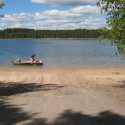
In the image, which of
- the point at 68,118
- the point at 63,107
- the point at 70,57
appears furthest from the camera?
the point at 70,57

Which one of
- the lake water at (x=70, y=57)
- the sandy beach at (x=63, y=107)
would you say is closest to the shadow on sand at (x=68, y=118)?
the sandy beach at (x=63, y=107)

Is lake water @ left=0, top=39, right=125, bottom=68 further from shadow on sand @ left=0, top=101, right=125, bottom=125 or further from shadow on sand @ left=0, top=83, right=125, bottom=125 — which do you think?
shadow on sand @ left=0, top=101, right=125, bottom=125

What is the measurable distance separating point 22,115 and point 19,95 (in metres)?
5.22

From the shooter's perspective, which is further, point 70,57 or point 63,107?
point 70,57

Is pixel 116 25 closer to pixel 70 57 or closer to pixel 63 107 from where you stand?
pixel 63 107

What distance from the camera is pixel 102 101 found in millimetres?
16438

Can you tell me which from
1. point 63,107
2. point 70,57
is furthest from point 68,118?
point 70,57

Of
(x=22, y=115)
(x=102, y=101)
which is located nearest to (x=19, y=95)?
(x=102, y=101)

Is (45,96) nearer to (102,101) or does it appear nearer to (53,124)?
(102,101)

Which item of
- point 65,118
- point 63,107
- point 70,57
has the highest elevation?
point 65,118

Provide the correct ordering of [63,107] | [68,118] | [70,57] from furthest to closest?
1. [70,57]
2. [63,107]
3. [68,118]

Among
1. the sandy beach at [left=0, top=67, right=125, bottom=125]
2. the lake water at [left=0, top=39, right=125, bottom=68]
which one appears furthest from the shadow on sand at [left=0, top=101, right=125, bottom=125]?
the lake water at [left=0, top=39, right=125, bottom=68]

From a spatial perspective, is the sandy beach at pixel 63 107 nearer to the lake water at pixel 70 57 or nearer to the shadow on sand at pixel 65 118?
the shadow on sand at pixel 65 118

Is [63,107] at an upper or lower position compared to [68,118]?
lower
